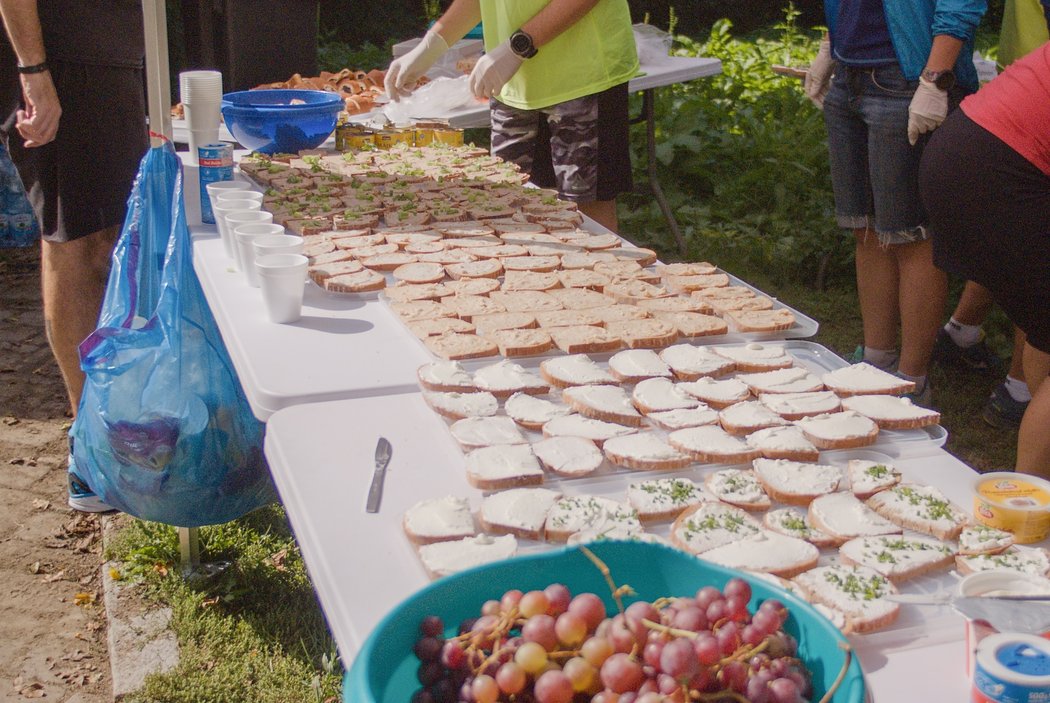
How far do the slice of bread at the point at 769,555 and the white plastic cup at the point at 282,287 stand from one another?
1.03 m

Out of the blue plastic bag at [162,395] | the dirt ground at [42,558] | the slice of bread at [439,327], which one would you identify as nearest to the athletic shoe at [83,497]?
the dirt ground at [42,558]

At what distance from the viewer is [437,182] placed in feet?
10.3

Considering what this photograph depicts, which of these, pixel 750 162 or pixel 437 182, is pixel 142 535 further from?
pixel 750 162

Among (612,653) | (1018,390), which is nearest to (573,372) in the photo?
(612,653)

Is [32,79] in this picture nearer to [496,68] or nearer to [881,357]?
[496,68]

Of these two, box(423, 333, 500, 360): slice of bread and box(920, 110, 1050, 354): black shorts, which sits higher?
box(920, 110, 1050, 354): black shorts

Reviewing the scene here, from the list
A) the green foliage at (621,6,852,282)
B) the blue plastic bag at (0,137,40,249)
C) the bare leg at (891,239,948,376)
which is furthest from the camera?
the green foliage at (621,6,852,282)

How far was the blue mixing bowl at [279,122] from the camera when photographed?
3.35m

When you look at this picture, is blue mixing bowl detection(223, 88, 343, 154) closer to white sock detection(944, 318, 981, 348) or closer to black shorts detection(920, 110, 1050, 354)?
black shorts detection(920, 110, 1050, 354)

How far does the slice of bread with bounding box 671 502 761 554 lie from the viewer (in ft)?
4.21

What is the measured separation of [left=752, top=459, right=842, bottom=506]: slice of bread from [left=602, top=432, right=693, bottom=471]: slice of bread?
11cm

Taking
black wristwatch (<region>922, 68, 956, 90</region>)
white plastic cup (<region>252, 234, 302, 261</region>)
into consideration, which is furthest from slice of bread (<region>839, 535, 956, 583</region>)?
black wristwatch (<region>922, 68, 956, 90</region>)

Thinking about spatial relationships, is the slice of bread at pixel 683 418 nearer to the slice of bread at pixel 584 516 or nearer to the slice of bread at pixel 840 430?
the slice of bread at pixel 840 430

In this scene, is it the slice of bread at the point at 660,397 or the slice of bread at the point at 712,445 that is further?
the slice of bread at the point at 660,397
